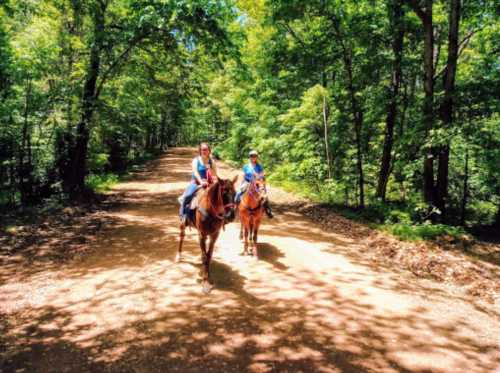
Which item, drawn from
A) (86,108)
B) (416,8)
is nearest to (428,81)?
(416,8)

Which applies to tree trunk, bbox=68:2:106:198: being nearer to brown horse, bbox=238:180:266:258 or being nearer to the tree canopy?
the tree canopy

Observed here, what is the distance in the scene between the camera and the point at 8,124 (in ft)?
37.2

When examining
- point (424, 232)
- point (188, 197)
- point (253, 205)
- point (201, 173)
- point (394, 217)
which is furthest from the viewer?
point (394, 217)

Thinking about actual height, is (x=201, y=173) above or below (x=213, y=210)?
above

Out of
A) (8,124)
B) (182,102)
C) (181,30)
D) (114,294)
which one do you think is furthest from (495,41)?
(8,124)

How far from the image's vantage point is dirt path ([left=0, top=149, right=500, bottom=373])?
12.9ft

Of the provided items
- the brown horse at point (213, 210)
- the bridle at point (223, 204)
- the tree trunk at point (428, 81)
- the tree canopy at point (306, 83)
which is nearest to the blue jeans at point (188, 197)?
the brown horse at point (213, 210)

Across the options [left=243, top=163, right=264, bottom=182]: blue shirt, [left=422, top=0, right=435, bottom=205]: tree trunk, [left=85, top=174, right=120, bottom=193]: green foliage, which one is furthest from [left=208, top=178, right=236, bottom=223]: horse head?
[left=85, top=174, right=120, bottom=193]: green foliage

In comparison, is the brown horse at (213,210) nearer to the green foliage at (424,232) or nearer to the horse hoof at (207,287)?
the horse hoof at (207,287)

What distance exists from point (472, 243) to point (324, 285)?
621 cm

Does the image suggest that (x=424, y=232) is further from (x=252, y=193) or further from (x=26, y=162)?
(x=26, y=162)

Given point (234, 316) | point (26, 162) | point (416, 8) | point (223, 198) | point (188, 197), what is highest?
point (416, 8)

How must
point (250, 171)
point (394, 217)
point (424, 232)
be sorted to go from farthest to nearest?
point (394, 217), point (424, 232), point (250, 171)

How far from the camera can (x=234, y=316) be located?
490 cm
